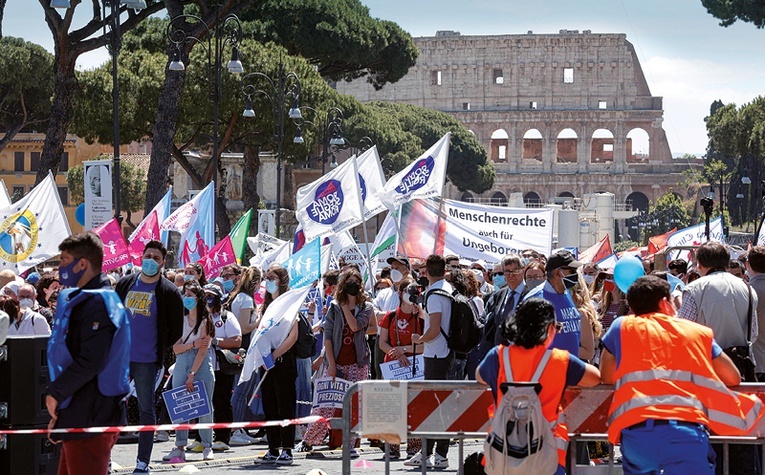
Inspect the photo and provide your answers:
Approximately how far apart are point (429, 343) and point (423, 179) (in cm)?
646

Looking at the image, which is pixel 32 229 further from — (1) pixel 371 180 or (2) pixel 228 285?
(1) pixel 371 180

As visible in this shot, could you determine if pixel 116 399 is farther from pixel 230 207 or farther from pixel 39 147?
pixel 39 147

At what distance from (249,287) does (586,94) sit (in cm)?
9651

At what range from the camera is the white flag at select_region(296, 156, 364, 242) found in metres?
14.5

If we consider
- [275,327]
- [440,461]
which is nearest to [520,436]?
[440,461]

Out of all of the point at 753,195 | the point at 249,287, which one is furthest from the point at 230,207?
the point at 753,195

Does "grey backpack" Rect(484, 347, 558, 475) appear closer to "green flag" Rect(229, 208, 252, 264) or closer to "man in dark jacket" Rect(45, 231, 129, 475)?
"man in dark jacket" Rect(45, 231, 129, 475)

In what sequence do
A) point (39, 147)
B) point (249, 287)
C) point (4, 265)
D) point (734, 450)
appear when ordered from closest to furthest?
point (734, 450)
point (249, 287)
point (4, 265)
point (39, 147)

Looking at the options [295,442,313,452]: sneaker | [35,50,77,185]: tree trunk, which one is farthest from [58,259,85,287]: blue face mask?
[35,50,77,185]: tree trunk

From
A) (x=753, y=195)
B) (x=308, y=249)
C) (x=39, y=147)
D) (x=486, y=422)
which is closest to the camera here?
(x=486, y=422)

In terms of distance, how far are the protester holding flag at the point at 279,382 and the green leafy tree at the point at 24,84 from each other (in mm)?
37054

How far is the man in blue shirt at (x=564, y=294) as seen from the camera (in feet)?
22.5

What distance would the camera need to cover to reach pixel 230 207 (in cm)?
3597

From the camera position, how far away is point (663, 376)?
5250mm
